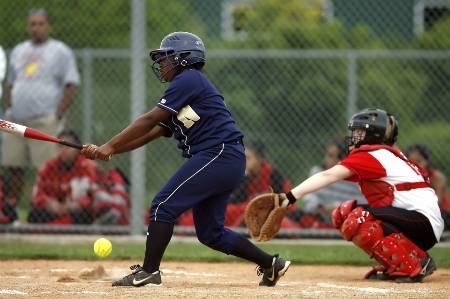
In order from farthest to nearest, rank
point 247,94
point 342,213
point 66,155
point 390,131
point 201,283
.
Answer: point 247,94, point 66,155, point 390,131, point 342,213, point 201,283

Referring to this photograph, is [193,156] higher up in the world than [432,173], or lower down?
higher up

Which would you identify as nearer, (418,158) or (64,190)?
(418,158)

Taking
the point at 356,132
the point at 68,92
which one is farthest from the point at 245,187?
the point at 356,132

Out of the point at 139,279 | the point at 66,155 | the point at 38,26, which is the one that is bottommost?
the point at 139,279

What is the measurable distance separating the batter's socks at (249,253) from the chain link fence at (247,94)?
3474mm

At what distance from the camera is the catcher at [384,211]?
6.49m

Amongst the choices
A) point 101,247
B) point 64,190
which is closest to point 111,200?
point 64,190

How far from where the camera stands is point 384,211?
6586 mm

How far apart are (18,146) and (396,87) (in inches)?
167

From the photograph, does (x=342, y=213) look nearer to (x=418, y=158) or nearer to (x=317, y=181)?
(x=317, y=181)

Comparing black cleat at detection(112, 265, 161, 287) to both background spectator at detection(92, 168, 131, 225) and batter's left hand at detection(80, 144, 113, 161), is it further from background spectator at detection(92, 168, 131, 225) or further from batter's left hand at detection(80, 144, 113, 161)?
background spectator at detection(92, 168, 131, 225)

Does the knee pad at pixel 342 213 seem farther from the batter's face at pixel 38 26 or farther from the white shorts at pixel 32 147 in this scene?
the batter's face at pixel 38 26

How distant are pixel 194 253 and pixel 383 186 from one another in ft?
7.87

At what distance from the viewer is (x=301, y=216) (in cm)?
965
